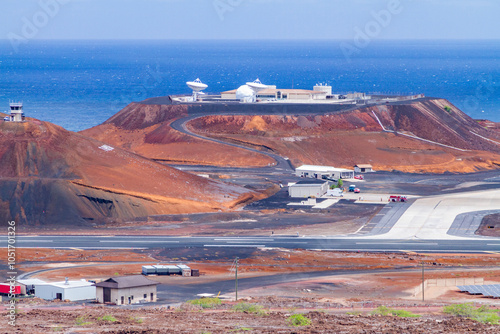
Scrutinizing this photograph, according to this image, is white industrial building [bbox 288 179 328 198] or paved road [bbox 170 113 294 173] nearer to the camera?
white industrial building [bbox 288 179 328 198]

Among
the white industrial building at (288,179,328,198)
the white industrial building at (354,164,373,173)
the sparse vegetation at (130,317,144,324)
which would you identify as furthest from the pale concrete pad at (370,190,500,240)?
the sparse vegetation at (130,317,144,324)

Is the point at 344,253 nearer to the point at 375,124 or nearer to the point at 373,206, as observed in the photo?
the point at 373,206

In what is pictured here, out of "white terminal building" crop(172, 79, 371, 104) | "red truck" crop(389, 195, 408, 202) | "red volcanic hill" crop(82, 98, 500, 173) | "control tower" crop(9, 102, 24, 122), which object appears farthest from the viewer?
"white terminal building" crop(172, 79, 371, 104)

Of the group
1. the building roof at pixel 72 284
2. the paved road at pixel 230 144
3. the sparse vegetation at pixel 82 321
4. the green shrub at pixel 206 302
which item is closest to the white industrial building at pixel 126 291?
the building roof at pixel 72 284

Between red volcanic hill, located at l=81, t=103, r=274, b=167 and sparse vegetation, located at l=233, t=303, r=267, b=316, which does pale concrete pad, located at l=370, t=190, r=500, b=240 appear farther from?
red volcanic hill, located at l=81, t=103, r=274, b=167

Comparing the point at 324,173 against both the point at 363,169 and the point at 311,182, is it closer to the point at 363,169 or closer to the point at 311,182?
the point at 363,169

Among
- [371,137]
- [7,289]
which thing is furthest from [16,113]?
[371,137]
